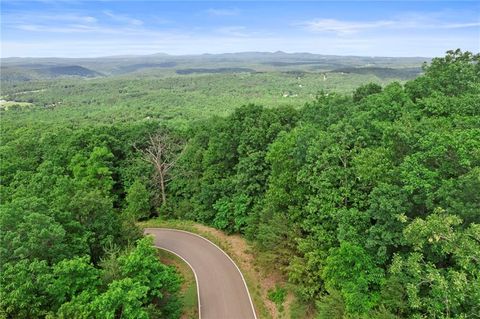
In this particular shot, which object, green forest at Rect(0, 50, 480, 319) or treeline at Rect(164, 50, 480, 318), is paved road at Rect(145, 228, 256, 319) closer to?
green forest at Rect(0, 50, 480, 319)

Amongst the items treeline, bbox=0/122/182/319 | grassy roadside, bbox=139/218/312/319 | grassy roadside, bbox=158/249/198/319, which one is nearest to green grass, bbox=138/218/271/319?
grassy roadside, bbox=139/218/312/319

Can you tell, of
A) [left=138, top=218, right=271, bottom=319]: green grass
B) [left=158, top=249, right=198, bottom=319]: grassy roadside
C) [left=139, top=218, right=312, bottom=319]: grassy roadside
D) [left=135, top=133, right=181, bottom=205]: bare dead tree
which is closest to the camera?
[left=139, top=218, right=312, bottom=319]: grassy roadside

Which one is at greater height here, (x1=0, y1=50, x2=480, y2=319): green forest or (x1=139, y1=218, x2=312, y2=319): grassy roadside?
(x1=0, y1=50, x2=480, y2=319): green forest

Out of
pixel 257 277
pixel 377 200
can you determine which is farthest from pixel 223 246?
pixel 377 200

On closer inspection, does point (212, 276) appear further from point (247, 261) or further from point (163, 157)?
point (163, 157)

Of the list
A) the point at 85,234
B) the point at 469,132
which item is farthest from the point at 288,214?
the point at 85,234

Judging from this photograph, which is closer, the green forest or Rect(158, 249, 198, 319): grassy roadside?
the green forest

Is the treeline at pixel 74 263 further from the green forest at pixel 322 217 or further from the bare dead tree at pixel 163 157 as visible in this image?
the bare dead tree at pixel 163 157

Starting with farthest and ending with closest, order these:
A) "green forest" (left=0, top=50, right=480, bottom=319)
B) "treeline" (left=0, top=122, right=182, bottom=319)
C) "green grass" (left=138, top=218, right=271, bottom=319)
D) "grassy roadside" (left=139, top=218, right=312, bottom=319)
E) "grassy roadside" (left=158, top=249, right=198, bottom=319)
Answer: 1. "green grass" (left=138, top=218, right=271, bottom=319)
2. "grassy roadside" (left=158, top=249, right=198, bottom=319)
3. "grassy roadside" (left=139, top=218, right=312, bottom=319)
4. "treeline" (left=0, top=122, right=182, bottom=319)
5. "green forest" (left=0, top=50, right=480, bottom=319)
